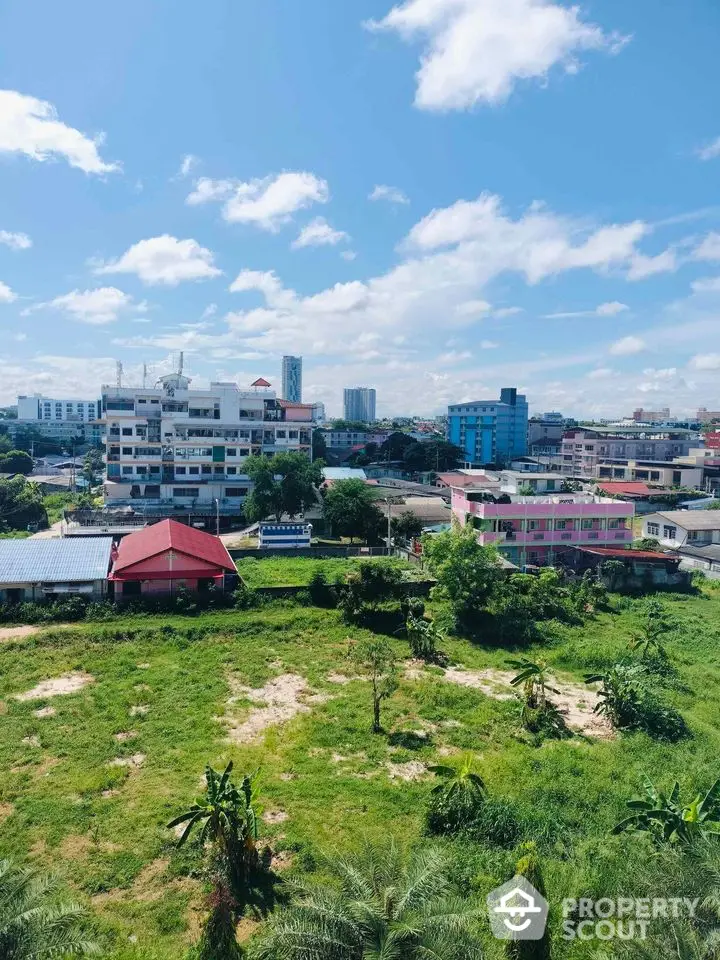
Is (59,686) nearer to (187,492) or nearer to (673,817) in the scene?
(673,817)

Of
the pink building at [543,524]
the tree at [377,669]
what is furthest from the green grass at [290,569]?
the tree at [377,669]

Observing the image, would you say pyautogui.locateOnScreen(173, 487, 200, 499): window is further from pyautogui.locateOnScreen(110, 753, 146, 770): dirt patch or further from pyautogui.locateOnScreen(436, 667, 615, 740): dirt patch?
pyautogui.locateOnScreen(110, 753, 146, 770): dirt patch

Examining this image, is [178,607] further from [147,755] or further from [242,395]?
[242,395]

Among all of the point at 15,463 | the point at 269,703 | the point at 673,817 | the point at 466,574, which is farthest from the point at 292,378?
the point at 673,817

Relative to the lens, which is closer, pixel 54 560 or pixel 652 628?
pixel 652 628

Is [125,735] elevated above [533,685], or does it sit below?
below
